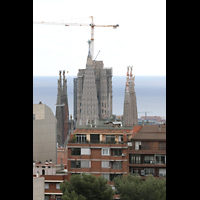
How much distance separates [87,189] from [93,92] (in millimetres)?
20156

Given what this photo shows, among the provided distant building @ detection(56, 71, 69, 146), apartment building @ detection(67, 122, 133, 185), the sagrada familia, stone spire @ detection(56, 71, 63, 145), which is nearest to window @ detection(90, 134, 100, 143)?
apartment building @ detection(67, 122, 133, 185)

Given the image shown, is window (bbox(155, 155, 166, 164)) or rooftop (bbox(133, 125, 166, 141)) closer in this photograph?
window (bbox(155, 155, 166, 164))

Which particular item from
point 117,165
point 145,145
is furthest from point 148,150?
point 117,165

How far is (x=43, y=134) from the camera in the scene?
11133 mm

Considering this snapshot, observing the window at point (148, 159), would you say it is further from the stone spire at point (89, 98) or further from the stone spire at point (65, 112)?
the stone spire at point (65, 112)

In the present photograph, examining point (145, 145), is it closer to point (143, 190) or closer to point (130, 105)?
point (143, 190)

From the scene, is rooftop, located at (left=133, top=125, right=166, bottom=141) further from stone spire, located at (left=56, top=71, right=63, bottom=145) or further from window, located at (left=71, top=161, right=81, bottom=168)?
stone spire, located at (left=56, top=71, right=63, bottom=145)

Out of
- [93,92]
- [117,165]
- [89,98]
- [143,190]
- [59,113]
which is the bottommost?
[143,190]

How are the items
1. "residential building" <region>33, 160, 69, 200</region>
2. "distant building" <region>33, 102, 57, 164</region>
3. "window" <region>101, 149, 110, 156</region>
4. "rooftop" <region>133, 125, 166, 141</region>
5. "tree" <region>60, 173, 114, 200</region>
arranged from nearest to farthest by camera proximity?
"tree" <region>60, 173, 114, 200</region>, "residential building" <region>33, 160, 69, 200</region>, "window" <region>101, 149, 110, 156</region>, "rooftop" <region>133, 125, 166, 141</region>, "distant building" <region>33, 102, 57, 164</region>

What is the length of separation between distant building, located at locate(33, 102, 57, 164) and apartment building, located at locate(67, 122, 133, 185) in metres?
1.54

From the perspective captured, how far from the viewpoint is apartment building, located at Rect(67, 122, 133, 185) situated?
9.22m
